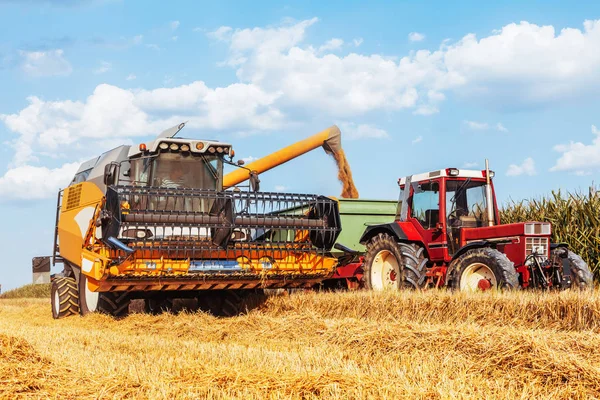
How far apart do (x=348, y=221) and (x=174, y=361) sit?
21.7 ft

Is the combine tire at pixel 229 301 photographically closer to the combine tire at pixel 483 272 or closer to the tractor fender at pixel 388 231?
the tractor fender at pixel 388 231

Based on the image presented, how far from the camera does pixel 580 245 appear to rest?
38.1ft

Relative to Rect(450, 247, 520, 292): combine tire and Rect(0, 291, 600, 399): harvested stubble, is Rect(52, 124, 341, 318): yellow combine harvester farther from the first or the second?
Rect(450, 247, 520, 292): combine tire

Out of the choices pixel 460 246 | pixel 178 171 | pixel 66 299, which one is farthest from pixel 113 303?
pixel 460 246

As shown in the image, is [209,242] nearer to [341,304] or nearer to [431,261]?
[341,304]

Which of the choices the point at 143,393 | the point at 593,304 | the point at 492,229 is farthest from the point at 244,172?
the point at 143,393

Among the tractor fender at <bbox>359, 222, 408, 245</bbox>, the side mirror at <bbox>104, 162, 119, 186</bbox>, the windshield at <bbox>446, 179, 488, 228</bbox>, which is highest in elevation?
the side mirror at <bbox>104, 162, 119, 186</bbox>

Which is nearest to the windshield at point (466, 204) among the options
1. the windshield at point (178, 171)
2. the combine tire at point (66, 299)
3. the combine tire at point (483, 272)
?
the combine tire at point (483, 272)

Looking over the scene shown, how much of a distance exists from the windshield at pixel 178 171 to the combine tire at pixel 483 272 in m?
3.56

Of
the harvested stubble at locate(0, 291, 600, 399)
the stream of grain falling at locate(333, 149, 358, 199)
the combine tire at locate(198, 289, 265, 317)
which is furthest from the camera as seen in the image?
the stream of grain falling at locate(333, 149, 358, 199)

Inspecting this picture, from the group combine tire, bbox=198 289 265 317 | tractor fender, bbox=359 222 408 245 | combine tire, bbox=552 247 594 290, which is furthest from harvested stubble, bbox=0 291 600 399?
combine tire, bbox=552 247 594 290

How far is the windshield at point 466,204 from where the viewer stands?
924 centimetres

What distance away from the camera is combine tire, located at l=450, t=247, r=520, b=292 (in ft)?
25.8

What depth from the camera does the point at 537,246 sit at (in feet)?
28.3
